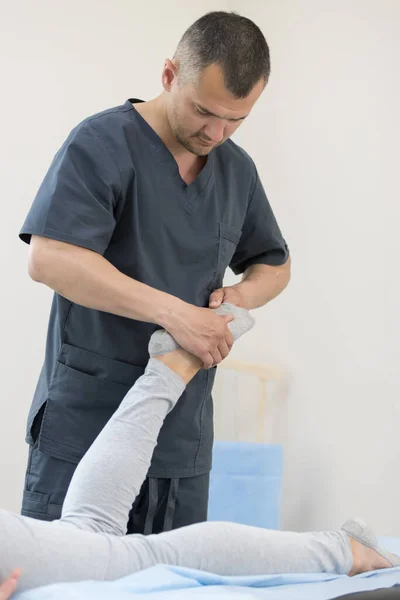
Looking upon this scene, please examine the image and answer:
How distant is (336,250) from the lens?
2865 millimetres

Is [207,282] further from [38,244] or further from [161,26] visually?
[161,26]

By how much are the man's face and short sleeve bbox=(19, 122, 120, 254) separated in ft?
0.55

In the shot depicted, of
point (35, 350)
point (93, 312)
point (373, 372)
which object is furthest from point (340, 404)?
point (93, 312)

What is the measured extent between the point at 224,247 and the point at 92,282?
39 cm

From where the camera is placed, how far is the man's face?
1541 millimetres

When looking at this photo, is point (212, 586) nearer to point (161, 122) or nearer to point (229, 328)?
point (229, 328)

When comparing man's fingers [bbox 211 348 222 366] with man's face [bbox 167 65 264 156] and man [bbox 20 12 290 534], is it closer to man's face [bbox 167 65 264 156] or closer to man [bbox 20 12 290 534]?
man [bbox 20 12 290 534]

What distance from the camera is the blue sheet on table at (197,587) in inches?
39.8

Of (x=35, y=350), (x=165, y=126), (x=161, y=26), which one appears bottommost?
(x=35, y=350)

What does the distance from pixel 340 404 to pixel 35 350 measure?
46.7 inches

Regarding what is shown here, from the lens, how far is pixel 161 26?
3373 millimetres

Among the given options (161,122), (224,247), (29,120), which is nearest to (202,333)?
(224,247)

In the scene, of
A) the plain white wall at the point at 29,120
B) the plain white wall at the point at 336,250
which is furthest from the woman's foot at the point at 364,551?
the plain white wall at the point at 29,120

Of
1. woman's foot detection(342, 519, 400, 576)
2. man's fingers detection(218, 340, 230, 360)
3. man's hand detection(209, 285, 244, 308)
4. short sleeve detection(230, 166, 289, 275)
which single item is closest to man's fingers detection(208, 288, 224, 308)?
man's hand detection(209, 285, 244, 308)
